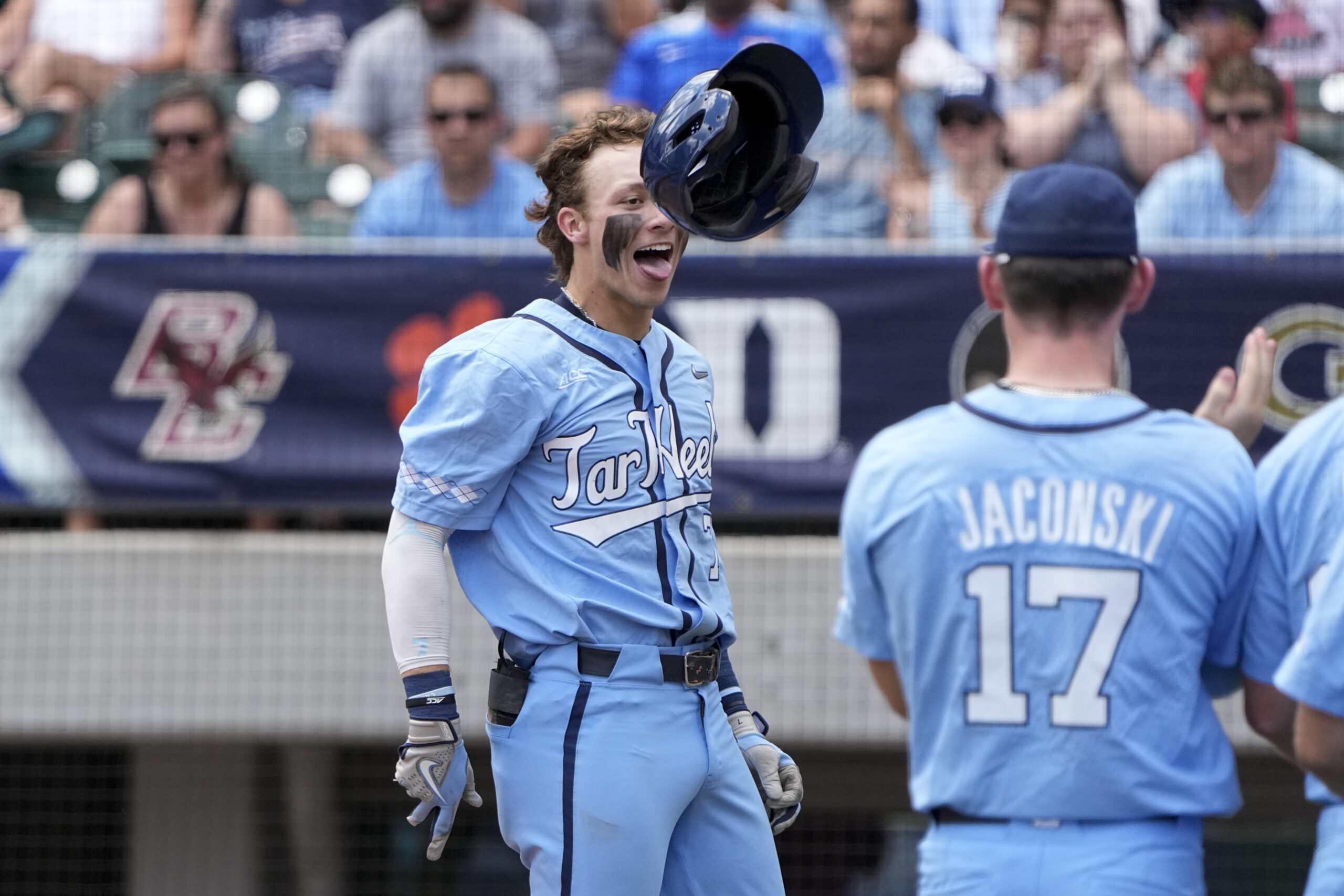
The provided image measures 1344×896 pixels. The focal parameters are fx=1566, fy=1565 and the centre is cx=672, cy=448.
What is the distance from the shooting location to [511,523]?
2.71 meters

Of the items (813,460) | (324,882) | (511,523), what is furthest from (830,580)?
(511,523)

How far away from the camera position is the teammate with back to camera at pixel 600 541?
8.57 feet

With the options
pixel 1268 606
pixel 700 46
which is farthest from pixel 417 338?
pixel 1268 606

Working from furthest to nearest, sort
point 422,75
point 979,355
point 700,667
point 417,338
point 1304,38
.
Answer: point 422,75 → point 1304,38 → point 417,338 → point 979,355 → point 700,667

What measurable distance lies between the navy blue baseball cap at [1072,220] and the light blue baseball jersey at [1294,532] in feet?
1.26

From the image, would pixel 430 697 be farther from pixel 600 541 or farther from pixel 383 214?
pixel 383 214

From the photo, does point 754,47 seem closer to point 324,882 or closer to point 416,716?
point 416,716

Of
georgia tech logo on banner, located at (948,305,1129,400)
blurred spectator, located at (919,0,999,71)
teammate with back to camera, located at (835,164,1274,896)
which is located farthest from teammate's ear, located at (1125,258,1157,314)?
blurred spectator, located at (919,0,999,71)

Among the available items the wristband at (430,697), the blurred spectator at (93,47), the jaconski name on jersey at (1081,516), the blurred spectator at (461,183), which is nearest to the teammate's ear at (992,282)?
the jaconski name on jersey at (1081,516)

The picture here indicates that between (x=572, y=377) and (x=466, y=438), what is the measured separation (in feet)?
0.76

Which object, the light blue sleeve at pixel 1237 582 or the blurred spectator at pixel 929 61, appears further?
the blurred spectator at pixel 929 61

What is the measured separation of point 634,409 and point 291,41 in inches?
195

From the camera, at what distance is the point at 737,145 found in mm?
2785

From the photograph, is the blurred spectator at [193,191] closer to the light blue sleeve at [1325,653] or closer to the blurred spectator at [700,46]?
the blurred spectator at [700,46]
